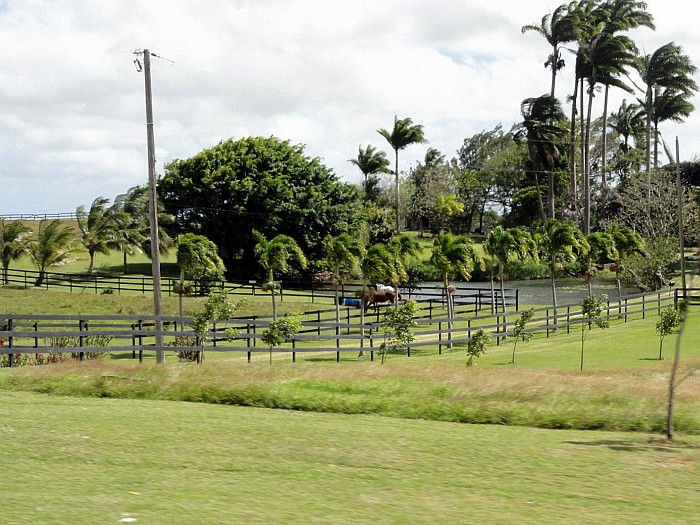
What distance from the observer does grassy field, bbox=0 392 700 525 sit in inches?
294

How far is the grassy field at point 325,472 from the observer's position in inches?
294

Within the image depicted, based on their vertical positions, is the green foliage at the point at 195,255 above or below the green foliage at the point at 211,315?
above

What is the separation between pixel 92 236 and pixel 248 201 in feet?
35.6

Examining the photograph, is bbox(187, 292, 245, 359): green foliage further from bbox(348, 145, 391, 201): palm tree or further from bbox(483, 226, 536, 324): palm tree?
bbox(348, 145, 391, 201): palm tree

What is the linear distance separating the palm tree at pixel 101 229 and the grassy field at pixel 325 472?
159ft

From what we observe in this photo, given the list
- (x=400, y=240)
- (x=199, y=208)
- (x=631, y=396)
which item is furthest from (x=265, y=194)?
(x=631, y=396)

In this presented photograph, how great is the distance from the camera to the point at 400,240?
40438 millimetres

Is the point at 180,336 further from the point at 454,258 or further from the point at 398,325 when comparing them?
the point at 454,258

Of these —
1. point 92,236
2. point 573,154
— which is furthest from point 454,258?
point 573,154

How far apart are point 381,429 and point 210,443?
2280 mm

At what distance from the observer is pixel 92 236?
194ft

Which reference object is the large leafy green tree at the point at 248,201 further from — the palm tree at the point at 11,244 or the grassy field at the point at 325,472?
the grassy field at the point at 325,472

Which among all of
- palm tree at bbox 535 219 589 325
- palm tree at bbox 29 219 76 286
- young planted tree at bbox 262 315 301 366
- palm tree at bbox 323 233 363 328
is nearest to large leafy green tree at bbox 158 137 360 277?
palm tree at bbox 29 219 76 286

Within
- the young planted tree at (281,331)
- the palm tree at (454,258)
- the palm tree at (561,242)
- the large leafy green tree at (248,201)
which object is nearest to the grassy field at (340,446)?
the young planted tree at (281,331)
